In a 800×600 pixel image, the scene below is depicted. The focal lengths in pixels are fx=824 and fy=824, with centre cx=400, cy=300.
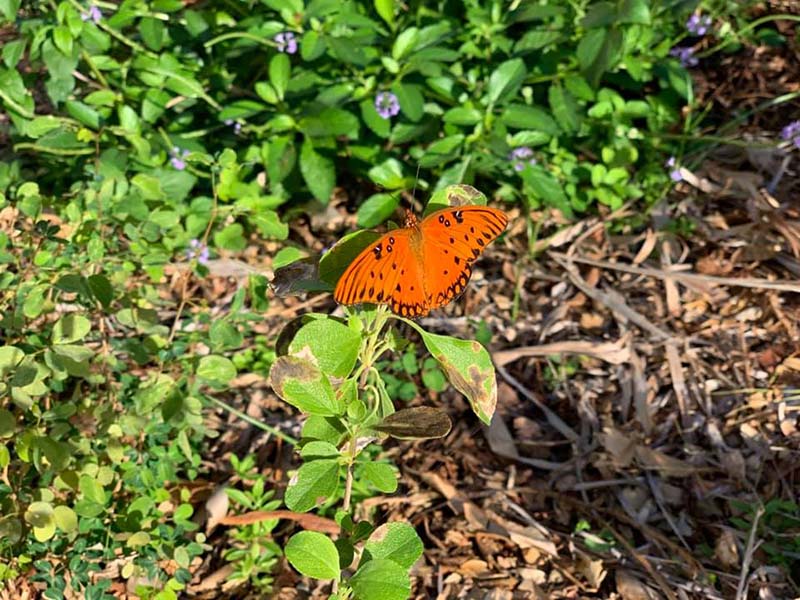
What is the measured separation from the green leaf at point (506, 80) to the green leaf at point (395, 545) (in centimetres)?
168

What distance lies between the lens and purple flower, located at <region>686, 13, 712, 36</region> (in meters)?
3.04

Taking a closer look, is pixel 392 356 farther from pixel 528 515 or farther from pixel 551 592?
pixel 551 592

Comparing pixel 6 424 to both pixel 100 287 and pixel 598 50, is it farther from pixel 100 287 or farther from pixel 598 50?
pixel 598 50

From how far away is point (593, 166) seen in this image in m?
2.98

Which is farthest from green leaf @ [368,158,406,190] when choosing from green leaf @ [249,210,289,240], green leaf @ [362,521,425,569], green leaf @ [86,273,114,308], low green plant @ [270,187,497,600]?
green leaf @ [362,521,425,569]

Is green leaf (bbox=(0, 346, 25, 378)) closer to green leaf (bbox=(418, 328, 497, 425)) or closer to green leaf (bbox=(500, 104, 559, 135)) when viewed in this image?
green leaf (bbox=(418, 328, 497, 425))

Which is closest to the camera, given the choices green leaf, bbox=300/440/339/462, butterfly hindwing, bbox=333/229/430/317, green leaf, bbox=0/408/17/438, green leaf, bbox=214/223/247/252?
butterfly hindwing, bbox=333/229/430/317

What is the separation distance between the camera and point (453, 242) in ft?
4.93

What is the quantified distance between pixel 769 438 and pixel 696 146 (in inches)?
50.5

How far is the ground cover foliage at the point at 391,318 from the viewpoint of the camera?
1.90 m

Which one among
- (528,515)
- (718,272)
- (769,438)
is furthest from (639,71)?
(528,515)

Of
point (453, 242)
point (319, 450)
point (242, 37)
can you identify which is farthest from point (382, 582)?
point (242, 37)

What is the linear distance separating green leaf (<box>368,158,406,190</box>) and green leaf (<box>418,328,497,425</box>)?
1.46 meters

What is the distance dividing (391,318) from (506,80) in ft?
4.60
